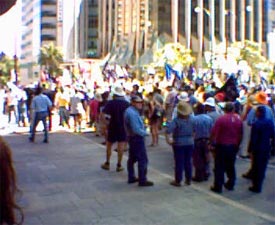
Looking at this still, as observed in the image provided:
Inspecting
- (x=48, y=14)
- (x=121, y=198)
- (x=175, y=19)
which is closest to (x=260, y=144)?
(x=121, y=198)

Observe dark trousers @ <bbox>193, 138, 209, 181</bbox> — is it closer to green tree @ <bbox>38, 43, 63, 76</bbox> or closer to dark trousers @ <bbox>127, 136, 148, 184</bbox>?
dark trousers @ <bbox>127, 136, 148, 184</bbox>

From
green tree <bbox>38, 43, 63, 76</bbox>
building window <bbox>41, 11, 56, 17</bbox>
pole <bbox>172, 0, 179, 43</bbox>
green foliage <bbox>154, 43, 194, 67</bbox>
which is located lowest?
A: green foliage <bbox>154, 43, 194, 67</bbox>

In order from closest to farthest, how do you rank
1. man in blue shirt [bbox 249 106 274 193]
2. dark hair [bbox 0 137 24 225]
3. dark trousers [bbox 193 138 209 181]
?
→ dark hair [bbox 0 137 24 225] < man in blue shirt [bbox 249 106 274 193] < dark trousers [bbox 193 138 209 181]

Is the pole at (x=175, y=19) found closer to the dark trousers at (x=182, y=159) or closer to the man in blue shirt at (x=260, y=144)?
the dark trousers at (x=182, y=159)

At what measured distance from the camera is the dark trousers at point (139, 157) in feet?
27.7

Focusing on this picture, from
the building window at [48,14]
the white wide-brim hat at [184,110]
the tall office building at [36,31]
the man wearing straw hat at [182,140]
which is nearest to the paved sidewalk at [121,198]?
the man wearing straw hat at [182,140]

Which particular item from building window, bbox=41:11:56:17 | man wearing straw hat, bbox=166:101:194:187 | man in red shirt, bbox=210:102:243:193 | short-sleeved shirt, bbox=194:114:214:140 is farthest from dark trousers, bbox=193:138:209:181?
building window, bbox=41:11:56:17

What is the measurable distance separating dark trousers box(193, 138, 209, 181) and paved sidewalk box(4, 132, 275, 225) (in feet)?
0.94

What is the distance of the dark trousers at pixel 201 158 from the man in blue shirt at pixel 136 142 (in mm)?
1016

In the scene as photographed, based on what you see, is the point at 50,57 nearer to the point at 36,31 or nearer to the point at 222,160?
the point at 36,31

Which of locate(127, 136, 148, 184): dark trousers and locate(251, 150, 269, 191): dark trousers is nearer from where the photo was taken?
locate(251, 150, 269, 191): dark trousers

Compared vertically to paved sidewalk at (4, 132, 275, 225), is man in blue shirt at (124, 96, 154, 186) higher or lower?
higher

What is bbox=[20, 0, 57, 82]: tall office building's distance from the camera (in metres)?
116

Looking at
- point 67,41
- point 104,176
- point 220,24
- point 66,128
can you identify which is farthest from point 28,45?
point 104,176
